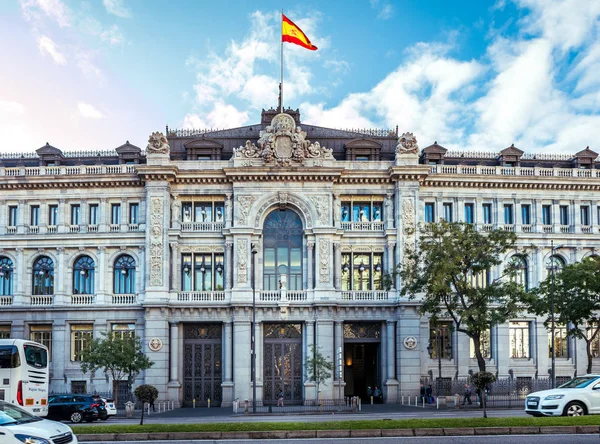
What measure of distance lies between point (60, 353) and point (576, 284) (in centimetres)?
3873

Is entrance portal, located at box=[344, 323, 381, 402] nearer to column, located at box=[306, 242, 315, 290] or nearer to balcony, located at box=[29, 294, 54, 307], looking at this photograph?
column, located at box=[306, 242, 315, 290]

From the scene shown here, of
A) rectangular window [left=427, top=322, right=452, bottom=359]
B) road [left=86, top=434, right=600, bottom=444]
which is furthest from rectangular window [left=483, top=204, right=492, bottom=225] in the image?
road [left=86, top=434, right=600, bottom=444]

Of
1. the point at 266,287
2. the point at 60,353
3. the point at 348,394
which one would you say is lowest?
the point at 348,394

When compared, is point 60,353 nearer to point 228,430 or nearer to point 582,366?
point 228,430

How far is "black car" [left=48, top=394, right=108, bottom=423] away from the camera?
41.2 metres

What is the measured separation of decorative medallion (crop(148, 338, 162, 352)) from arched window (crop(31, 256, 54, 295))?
975 centimetres

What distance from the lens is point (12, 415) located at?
65.3 feet

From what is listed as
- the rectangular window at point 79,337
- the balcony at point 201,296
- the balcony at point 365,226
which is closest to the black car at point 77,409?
the rectangular window at point 79,337

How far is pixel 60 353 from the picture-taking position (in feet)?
185

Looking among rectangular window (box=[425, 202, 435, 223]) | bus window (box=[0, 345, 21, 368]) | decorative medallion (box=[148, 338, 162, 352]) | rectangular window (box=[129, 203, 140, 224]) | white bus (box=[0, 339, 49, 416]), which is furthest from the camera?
rectangular window (box=[425, 202, 435, 223])

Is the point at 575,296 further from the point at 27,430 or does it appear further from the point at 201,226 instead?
the point at 27,430

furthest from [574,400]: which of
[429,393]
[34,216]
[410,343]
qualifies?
[34,216]

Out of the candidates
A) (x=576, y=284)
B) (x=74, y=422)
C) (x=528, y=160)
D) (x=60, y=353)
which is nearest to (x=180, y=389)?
(x=60, y=353)

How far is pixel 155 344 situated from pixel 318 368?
12.8m
